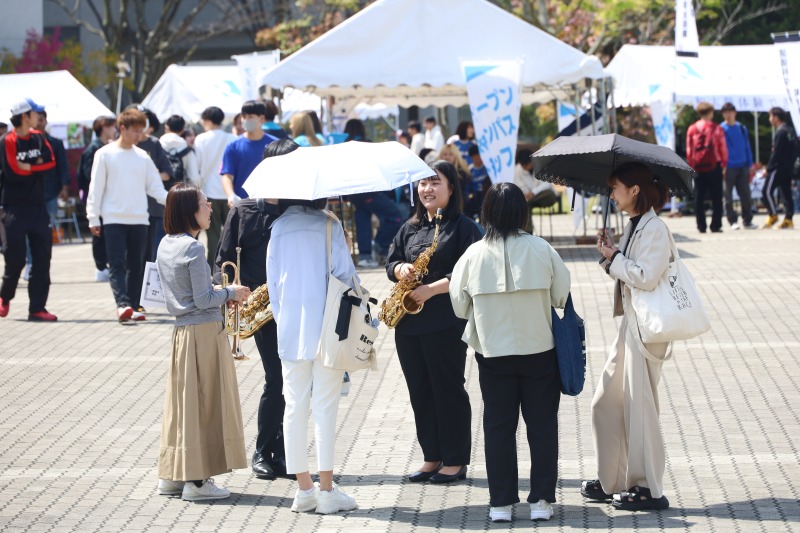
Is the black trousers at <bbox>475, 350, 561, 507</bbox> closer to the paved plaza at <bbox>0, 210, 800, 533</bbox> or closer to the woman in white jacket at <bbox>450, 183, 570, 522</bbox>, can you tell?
the woman in white jacket at <bbox>450, 183, 570, 522</bbox>

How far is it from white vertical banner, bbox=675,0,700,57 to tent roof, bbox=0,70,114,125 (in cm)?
895

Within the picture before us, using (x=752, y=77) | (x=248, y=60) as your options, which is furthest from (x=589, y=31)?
(x=248, y=60)

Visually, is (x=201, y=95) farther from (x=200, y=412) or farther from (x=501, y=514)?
(x=501, y=514)

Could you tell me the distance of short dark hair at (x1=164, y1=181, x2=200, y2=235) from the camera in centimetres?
670

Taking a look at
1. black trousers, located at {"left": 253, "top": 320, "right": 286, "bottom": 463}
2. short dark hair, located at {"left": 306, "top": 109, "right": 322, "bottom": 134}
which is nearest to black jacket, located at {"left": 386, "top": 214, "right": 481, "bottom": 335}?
black trousers, located at {"left": 253, "top": 320, "right": 286, "bottom": 463}

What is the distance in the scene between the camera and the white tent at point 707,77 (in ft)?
74.1

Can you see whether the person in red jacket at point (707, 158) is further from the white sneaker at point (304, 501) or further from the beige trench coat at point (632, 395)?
the white sneaker at point (304, 501)

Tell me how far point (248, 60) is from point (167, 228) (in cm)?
1534

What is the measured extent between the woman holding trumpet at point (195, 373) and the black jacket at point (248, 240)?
0.36m

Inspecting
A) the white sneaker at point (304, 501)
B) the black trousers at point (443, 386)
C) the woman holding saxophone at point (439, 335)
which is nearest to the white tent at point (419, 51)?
the woman holding saxophone at point (439, 335)

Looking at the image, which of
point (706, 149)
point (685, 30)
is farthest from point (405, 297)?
point (685, 30)

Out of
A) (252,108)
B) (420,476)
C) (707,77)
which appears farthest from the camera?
(707,77)

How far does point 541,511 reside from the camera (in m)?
6.08

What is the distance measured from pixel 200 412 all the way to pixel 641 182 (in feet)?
8.14
